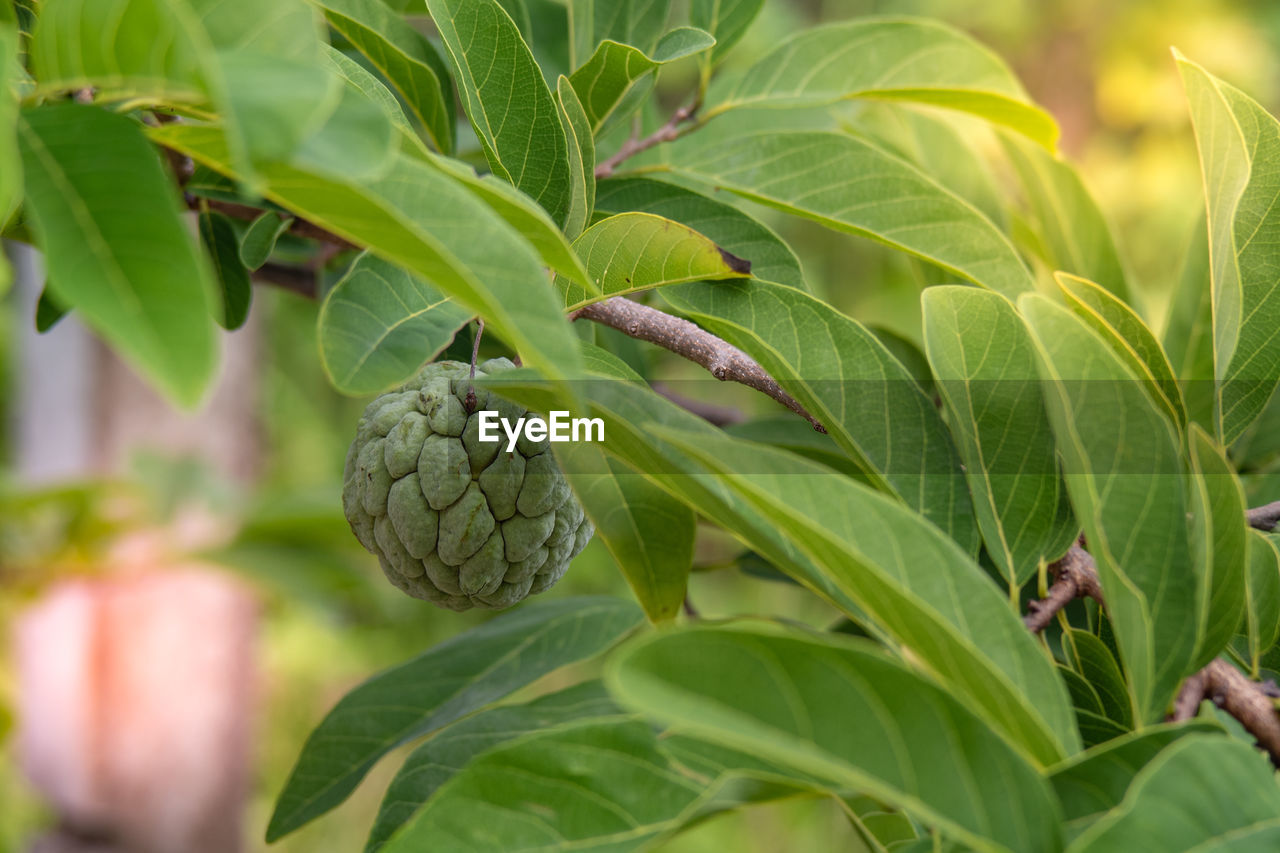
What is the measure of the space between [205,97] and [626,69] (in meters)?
0.37

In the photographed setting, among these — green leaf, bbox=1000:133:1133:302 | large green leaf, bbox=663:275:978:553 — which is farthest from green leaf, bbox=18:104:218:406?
green leaf, bbox=1000:133:1133:302

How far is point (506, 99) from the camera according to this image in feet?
1.94

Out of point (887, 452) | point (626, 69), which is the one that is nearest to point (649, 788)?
point (887, 452)

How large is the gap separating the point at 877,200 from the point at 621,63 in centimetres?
22

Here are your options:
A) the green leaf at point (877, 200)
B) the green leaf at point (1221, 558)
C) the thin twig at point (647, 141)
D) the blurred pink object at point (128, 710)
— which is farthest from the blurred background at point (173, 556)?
the green leaf at point (1221, 558)

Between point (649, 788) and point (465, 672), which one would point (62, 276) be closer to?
point (649, 788)

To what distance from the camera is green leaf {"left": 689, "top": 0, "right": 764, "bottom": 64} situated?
0.85 metres

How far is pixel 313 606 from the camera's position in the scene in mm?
2180

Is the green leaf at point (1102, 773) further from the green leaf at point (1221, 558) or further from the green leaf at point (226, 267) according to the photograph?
the green leaf at point (226, 267)

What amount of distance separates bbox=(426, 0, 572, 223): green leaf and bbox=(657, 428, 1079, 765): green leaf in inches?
9.9

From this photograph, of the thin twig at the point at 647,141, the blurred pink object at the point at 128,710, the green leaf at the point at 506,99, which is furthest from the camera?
the blurred pink object at the point at 128,710

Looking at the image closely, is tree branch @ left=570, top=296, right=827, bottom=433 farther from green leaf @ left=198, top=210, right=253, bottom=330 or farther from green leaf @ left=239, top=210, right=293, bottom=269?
green leaf @ left=198, top=210, right=253, bottom=330

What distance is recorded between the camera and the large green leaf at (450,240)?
352 mm

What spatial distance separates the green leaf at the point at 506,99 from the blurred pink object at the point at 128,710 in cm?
197
